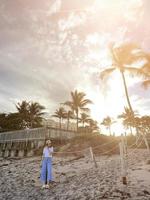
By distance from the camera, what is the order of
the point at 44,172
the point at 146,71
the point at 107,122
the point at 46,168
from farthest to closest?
1. the point at 107,122
2. the point at 146,71
3. the point at 46,168
4. the point at 44,172

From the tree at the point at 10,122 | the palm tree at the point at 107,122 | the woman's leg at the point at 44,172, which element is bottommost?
the woman's leg at the point at 44,172

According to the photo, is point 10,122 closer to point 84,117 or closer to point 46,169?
point 84,117

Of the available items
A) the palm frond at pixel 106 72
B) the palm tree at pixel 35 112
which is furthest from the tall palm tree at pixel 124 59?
the palm tree at pixel 35 112

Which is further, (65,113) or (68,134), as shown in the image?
(65,113)

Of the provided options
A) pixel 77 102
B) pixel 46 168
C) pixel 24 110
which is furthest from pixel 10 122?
pixel 46 168

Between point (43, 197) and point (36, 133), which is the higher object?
point (36, 133)

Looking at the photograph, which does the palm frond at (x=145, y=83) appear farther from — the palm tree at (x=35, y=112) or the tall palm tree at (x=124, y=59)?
the palm tree at (x=35, y=112)

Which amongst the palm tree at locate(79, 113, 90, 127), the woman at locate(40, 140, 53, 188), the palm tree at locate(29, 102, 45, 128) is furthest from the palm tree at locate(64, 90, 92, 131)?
the woman at locate(40, 140, 53, 188)

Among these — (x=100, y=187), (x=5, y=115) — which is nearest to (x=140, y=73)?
(x=100, y=187)

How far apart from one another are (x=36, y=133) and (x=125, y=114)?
102 feet

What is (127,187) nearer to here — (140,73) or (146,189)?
(146,189)

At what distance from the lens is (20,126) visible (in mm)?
41312

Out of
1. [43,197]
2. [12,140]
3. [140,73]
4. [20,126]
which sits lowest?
[43,197]

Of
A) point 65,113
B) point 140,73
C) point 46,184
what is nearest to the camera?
point 46,184
